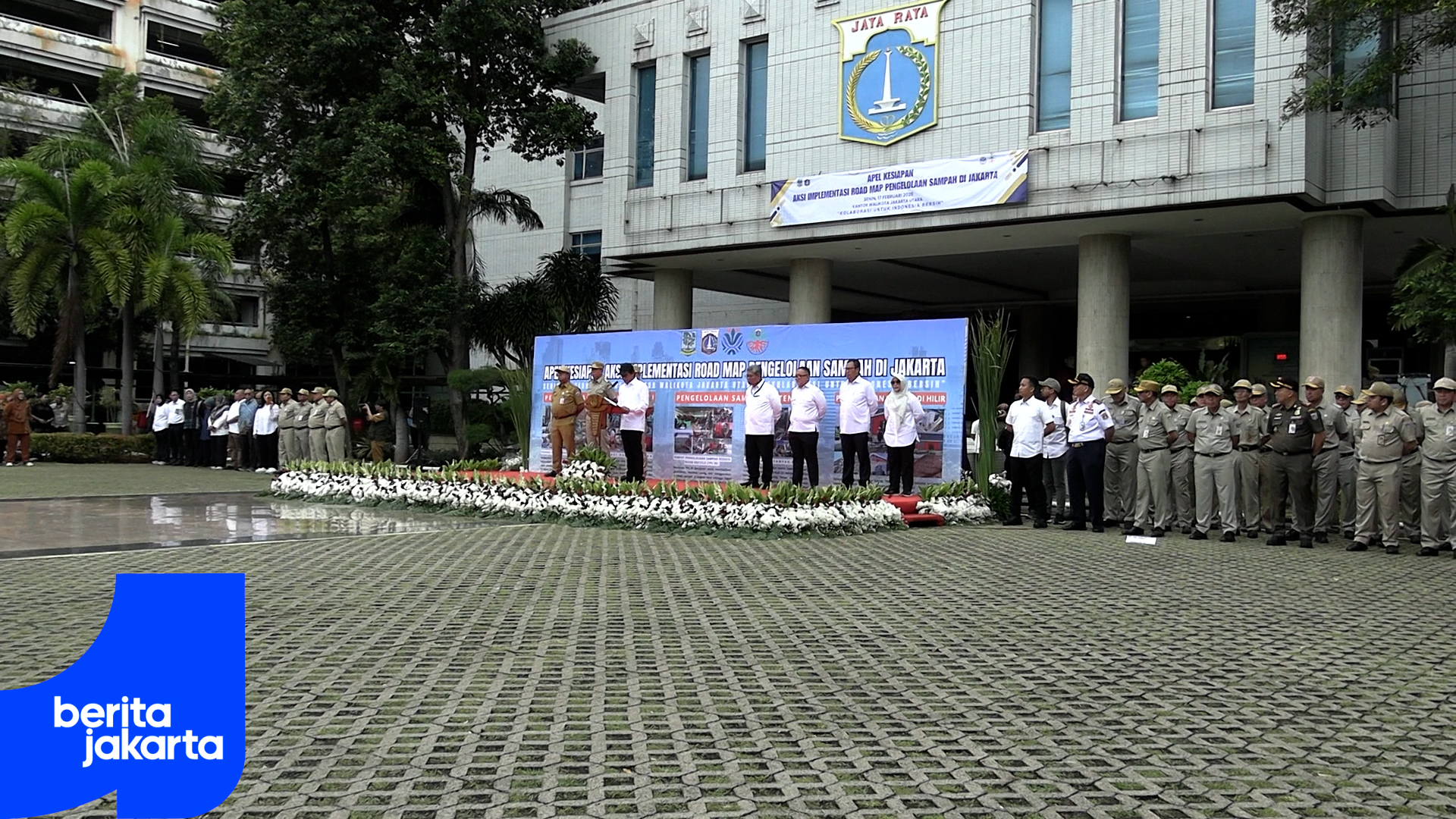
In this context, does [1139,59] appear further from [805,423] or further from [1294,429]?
[1294,429]

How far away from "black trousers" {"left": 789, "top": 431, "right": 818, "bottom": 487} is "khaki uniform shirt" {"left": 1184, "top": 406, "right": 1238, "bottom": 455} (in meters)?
4.48

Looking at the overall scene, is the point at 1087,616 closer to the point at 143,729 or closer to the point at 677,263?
the point at 143,729

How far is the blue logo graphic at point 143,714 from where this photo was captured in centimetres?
219

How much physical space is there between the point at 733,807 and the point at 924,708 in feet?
5.04

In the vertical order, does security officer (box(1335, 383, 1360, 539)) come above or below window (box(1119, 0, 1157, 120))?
below

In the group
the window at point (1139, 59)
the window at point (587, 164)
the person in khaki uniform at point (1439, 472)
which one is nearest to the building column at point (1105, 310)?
the window at point (1139, 59)

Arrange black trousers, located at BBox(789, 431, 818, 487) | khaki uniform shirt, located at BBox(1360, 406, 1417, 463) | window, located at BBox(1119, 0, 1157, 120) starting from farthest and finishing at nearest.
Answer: window, located at BBox(1119, 0, 1157, 120) → black trousers, located at BBox(789, 431, 818, 487) → khaki uniform shirt, located at BBox(1360, 406, 1417, 463)

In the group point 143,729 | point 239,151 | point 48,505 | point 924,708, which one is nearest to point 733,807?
point 924,708

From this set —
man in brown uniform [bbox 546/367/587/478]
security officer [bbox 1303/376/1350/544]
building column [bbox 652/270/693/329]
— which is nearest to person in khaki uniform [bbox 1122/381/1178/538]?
security officer [bbox 1303/376/1350/544]

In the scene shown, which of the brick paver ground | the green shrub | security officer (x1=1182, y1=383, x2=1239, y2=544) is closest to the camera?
the brick paver ground

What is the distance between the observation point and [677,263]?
88.3 feet

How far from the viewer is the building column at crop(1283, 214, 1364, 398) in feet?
64.0

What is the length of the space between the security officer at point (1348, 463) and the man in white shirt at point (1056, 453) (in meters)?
2.86

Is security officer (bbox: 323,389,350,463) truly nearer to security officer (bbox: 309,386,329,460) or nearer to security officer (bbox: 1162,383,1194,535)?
security officer (bbox: 309,386,329,460)
